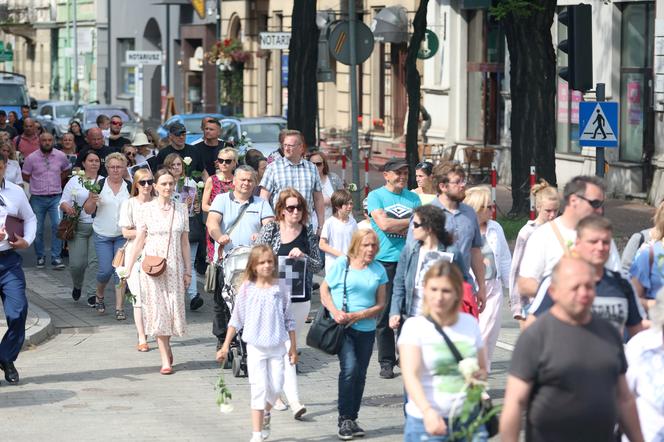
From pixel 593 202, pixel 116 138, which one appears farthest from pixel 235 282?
pixel 116 138

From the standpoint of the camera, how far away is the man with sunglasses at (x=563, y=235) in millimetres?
8016

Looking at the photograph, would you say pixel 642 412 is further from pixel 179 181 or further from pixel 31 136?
pixel 31 136

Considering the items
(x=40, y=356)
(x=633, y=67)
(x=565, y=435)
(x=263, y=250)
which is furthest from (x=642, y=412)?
(x=633, y=67)

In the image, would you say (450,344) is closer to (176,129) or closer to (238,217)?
(238,217)

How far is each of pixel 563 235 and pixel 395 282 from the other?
4.46ft

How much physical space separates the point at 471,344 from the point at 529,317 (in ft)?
3.60

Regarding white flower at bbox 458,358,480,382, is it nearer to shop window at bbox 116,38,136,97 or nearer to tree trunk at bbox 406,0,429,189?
tree trunk at bbox 406,0,429,189

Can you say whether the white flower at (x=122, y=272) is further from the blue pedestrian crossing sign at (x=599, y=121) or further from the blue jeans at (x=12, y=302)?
the blue pedestrian crossing sign at (x=599, y=121)

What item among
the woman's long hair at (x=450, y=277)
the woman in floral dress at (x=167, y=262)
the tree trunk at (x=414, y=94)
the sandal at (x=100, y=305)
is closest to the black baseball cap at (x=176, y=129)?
the sandal at (x=100, y=305)

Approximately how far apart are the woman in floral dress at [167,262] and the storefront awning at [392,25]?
80.8 feet

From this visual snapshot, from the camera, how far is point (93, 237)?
15.1m

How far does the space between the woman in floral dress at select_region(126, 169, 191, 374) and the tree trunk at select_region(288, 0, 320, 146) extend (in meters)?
13.0

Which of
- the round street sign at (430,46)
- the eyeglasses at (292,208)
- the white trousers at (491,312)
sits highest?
the round street sign at (430,46)

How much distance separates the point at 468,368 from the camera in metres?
6.51
